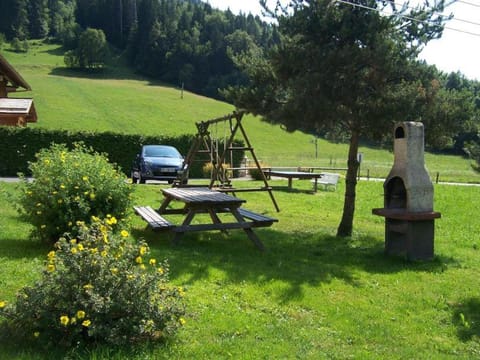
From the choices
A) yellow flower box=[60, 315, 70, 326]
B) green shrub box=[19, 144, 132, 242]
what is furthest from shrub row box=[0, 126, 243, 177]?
yellow flower box=[60, 315, 70, 326]

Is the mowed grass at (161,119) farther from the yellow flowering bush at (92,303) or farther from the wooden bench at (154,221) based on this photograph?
the yellow flowering bush at (92,303)

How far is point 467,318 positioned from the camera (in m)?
5.32

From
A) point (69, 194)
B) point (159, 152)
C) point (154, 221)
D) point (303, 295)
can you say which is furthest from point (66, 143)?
point (303, 295)

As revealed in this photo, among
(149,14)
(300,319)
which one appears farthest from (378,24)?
(149,14)

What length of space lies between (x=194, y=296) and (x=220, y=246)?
9.28 ft

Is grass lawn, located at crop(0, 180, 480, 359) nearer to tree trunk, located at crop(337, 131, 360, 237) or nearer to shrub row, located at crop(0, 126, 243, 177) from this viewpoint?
tree trunk, located at crop(337, 131, 360, 237)

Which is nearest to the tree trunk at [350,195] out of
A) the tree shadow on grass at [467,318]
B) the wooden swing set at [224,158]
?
→ the wooden swing set at [224,158]

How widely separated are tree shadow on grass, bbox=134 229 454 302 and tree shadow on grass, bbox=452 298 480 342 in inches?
47.8

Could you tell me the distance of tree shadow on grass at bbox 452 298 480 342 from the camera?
4.87m

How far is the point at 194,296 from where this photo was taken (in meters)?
5.19

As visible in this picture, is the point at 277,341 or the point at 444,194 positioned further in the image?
the point at 444,194

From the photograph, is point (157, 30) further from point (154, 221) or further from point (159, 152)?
point (154, 221)

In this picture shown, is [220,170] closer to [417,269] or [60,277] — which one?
[417,269]

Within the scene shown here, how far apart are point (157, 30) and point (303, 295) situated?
4319 inches
